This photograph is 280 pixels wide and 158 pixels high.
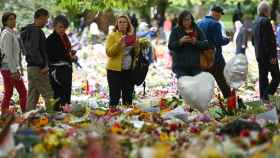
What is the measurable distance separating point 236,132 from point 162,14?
40.4m

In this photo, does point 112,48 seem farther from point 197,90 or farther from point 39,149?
point 39,149

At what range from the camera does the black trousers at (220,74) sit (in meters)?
12.3

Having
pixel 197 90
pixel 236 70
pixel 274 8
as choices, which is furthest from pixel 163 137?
A: pixel 274 8

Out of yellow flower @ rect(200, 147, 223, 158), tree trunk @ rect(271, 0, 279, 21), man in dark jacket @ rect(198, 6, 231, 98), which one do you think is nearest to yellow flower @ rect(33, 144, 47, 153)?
yellow flower @ rect(200, 147, 223, 158)

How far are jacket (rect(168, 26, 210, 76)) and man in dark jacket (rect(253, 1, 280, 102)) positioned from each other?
2.15m

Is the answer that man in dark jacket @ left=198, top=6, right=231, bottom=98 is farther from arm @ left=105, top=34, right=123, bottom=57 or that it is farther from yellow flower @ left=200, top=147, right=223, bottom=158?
yellow flower @ left=200, top=147, right=223, bottom=158

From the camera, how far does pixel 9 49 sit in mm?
11391

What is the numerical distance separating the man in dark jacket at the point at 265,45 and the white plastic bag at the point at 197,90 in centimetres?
284

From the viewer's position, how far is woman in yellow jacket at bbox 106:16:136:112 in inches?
460

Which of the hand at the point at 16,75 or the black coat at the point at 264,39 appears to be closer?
the hand at the point at 16,75

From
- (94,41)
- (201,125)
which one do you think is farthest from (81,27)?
(201,125)

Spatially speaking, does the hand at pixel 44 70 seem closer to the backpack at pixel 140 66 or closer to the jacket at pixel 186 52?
the backpack at pixel 140 66

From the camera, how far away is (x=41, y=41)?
36.0ft

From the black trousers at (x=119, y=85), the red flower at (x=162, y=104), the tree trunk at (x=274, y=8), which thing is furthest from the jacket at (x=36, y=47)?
the tree trunk at (x=274, y=8)
